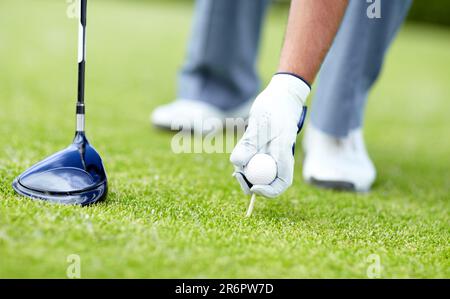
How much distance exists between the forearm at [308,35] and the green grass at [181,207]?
Answer: 374mm

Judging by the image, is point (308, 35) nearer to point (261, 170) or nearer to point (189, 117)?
point (261, 170)

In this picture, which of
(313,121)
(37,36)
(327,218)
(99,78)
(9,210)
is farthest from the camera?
(37,36)

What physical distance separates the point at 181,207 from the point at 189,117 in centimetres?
107

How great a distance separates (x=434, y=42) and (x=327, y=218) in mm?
8781

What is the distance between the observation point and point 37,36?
192 inches

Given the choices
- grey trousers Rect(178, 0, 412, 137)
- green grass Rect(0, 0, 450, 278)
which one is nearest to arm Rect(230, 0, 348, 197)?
green grass Rect(0, 0, 450, 278)

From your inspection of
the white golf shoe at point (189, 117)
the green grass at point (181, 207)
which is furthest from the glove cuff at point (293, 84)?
the white golf shoe at point (189, 117)

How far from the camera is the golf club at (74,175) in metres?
1.35

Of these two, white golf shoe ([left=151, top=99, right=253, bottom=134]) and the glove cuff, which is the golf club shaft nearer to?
the glove cuff

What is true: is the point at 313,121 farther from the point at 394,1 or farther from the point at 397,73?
the point at 397,73

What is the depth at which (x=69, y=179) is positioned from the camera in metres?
1.37
